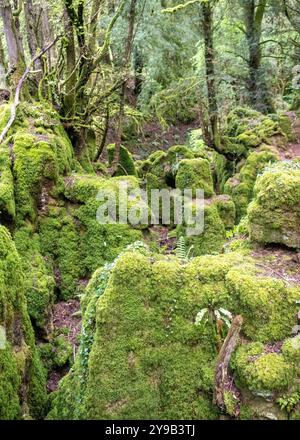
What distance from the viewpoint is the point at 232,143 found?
14.5 meters

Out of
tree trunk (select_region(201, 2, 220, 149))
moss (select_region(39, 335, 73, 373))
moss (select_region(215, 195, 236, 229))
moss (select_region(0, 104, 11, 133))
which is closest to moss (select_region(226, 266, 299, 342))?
moss (select_region(39, 335, 73, 373))

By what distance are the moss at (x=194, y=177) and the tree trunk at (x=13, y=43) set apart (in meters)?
4.78

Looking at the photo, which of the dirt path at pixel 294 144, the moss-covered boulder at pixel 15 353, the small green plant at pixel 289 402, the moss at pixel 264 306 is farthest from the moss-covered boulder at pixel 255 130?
the small green plant at pixel 289 402

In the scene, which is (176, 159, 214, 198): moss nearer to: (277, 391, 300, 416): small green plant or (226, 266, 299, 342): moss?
(226, 266, 299, 342): moss

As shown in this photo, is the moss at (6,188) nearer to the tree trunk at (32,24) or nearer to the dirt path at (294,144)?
the tree trunk at (32,24)

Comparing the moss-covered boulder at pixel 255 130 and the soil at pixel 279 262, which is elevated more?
the moss-covered boulder at pixel 255 130

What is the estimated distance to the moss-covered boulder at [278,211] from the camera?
16.8 feet

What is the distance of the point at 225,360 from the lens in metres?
4.02

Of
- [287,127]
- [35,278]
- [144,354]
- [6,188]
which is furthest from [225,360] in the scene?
[287,127]

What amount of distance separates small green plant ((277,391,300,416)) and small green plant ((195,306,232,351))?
0.75m

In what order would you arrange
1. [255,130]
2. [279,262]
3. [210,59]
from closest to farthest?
[279,262] → [210,59] → [255,130]

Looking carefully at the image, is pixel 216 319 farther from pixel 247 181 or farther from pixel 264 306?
pixel 247 181

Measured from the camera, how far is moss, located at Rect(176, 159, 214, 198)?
1082 cm

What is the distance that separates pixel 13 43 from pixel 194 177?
18.5 ft
